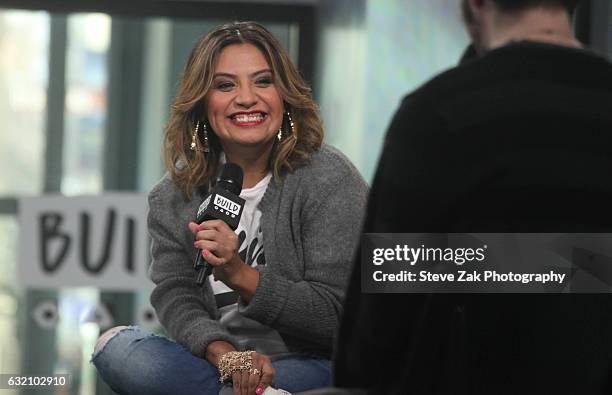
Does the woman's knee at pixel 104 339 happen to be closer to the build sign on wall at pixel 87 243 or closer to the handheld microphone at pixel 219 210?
the handheld microphone at pixel 219 210

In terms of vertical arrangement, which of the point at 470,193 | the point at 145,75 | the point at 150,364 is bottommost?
the point at 150,364

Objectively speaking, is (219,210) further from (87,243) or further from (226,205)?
(87,243)

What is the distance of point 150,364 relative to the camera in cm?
172

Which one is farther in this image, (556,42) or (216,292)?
(216,292)

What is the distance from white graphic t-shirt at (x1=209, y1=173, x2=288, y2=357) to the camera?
172 cm

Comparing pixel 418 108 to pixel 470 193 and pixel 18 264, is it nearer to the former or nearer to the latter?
pixel 470 193

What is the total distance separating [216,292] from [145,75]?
1.95 metres

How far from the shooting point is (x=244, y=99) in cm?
170

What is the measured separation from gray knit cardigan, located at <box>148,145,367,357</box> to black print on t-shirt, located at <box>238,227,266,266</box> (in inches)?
1.0

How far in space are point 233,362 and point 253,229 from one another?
21 centimetres

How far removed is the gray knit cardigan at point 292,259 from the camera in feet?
5.49

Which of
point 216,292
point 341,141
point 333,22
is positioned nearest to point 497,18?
point 216,292

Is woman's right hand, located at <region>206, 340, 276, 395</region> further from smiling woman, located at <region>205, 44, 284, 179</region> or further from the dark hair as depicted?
the dark hair

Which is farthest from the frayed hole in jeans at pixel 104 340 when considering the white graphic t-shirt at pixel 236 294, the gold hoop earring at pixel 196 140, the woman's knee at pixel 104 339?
the gold hoop earring at pixel 196 140
